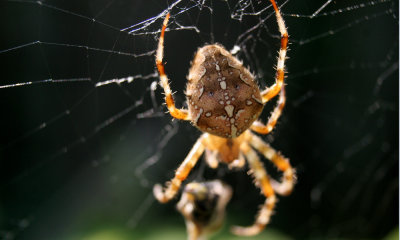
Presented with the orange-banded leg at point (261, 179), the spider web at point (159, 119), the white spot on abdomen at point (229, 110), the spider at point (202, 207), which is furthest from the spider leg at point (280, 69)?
the orange-banded leg at point (261, 179)

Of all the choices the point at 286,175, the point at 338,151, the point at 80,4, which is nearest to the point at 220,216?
the point at 286,175

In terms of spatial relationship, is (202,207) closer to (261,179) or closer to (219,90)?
(261,179)

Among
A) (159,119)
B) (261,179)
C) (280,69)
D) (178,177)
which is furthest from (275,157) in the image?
(159,119)

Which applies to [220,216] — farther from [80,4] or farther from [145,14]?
[80,4]

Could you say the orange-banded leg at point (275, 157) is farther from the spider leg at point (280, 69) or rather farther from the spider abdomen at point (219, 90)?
the spider abdomen at point (219, 90)

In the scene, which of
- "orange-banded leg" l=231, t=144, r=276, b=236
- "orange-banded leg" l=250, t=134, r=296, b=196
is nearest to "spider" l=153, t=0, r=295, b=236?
"orange-banded leg" l=250, t=134, r=296, b=196

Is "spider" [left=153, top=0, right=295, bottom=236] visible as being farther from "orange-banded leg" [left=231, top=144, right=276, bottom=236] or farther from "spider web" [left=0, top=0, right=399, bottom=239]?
"orange-banded leg" [left=231, top=144, right=276, bottom=236]
